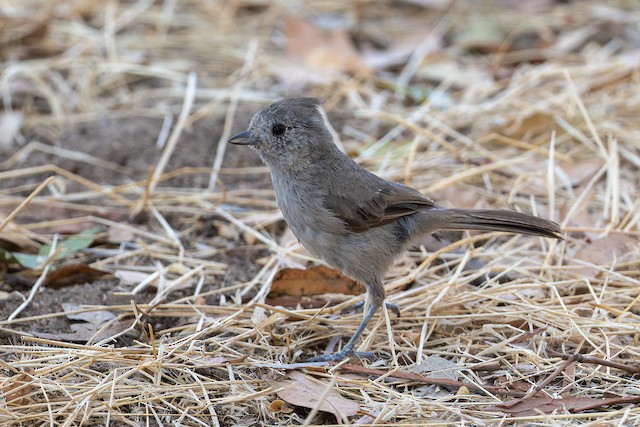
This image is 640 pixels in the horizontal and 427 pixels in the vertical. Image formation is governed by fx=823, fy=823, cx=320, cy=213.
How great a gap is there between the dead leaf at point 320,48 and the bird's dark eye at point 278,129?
2.93 metres

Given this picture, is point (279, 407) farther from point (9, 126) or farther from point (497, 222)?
point (9, 126)

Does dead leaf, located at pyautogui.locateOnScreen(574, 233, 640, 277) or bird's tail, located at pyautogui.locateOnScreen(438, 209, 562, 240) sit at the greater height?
bird's tail, located at pyautogui.locateOnScreen(438, 209, 562, 240)

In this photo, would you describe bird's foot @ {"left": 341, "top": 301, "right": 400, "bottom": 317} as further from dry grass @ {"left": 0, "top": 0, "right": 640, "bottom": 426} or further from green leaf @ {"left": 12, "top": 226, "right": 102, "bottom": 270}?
green leaf @ {"left": 12, "top": 226, "right": 102, "bottom": 270}

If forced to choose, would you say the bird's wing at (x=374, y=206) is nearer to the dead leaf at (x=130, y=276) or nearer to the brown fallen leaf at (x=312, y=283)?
the brown fallen leaf at (x=312, y=283)

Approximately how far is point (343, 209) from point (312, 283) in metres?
0.55

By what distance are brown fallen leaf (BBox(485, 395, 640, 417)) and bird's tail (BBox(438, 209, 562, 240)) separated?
801 mm

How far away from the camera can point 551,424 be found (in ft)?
9.94

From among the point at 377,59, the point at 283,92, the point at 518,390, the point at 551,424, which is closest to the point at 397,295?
the point at 518,390

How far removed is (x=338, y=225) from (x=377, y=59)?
11.6 feet

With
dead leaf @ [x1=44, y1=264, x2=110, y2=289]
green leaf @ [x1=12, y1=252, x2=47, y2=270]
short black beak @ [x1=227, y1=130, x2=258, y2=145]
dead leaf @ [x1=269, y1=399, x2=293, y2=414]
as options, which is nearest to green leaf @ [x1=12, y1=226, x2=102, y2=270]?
green leaf @ [x1=12, y1=252, x2=47, y2=270]

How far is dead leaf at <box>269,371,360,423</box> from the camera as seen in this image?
3124 millimetres

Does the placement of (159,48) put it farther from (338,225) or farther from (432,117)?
(338,225)

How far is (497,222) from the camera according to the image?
3781 millimetres

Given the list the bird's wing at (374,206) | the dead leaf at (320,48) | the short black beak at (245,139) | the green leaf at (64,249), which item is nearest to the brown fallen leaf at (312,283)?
the bird's wing at (374,206)
